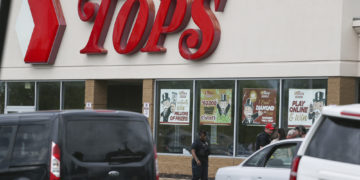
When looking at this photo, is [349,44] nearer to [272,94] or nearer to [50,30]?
[272,94]

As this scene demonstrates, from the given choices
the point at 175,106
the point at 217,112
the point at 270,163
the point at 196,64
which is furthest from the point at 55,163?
the point at 175,106

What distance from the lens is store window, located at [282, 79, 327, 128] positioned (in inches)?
682

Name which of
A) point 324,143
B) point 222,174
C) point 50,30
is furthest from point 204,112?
point 324,143

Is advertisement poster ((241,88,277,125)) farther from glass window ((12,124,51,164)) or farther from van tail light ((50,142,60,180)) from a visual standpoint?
van tail light ((50,142,60,180))

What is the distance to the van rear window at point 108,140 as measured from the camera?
8.50 meters

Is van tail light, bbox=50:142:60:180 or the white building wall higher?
the white building wall

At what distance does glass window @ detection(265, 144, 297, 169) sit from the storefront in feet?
23.4

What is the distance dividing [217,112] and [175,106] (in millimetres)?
1598

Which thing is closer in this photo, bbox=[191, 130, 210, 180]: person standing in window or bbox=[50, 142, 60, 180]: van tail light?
bbox=[50, 142, 60, 180]: van tail light

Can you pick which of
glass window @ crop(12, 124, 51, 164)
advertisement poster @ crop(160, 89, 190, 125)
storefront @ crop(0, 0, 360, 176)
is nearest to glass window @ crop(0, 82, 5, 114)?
storefront @ crop(0, 0, 360, 176)

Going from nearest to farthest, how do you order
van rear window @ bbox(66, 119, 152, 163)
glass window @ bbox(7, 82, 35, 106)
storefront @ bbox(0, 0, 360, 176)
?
van rear window @ bbox(66, 119, 152, 163), storefront @ bbox(0, 0, 360, 176), glass window @ bbox(7, 82, 35, 106)

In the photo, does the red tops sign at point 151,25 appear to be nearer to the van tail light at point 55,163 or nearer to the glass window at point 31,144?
the glass window at point 31,144

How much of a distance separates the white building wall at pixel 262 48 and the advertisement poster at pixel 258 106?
1.77 feet

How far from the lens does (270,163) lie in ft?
33.1
